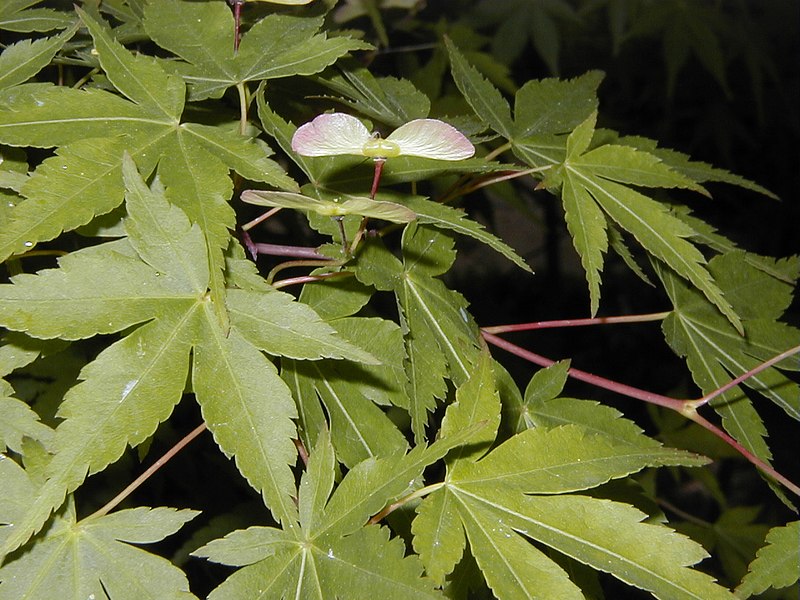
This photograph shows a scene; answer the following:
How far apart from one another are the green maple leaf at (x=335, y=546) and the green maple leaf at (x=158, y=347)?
0.03 m

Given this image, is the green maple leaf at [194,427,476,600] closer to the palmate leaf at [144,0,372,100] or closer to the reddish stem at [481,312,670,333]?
the reddish stem at [481,312,670,333]

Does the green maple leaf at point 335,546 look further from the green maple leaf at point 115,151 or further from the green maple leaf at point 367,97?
the green maple leaf at point 367,97

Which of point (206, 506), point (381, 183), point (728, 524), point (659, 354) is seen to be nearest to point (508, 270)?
point (659, 354)

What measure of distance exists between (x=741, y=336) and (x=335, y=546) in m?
0.56

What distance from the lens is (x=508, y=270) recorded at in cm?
381

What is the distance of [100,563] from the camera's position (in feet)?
1.94

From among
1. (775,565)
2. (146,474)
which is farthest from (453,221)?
(775,565)

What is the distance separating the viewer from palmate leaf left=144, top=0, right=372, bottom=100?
72 centimetres

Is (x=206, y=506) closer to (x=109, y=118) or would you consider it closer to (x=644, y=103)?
(x=109, y=118)

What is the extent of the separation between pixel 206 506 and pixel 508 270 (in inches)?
103

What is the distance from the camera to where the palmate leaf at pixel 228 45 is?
72cm

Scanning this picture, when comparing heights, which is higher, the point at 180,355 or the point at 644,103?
the point at 180,355

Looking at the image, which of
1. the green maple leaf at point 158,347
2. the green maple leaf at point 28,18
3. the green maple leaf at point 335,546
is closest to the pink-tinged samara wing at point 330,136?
the green maple leaf at point 158,347

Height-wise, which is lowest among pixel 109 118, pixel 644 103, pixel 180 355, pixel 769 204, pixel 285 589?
pixel 769 204
